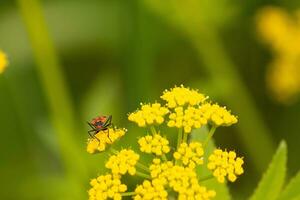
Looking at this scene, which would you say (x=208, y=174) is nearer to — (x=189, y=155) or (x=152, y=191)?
(x=189, y=155)

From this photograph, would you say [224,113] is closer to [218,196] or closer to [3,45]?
[218,196]

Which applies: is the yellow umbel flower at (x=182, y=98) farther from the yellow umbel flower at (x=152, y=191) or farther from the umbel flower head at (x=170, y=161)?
the yellow umbel flower at (x=152, y=191)

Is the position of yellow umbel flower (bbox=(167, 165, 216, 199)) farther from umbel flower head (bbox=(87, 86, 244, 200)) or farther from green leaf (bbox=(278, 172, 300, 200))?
green leaf (bbox=(278, 172, 300, 200))

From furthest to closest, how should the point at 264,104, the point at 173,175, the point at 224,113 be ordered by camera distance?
the point at 264,104 → the point at 224,113 → the point at 173,175

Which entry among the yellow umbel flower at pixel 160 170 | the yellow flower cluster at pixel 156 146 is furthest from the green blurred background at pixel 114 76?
the yellow umbel flower at pixel 160 170

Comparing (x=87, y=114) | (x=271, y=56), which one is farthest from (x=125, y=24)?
(x=271, y=56)

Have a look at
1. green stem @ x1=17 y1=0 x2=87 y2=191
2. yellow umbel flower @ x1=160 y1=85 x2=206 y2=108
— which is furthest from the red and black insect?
green stem @ x1=17 y1=0 x2=87 y2=191

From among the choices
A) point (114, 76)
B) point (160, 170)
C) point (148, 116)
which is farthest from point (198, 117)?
point (114, 76)
